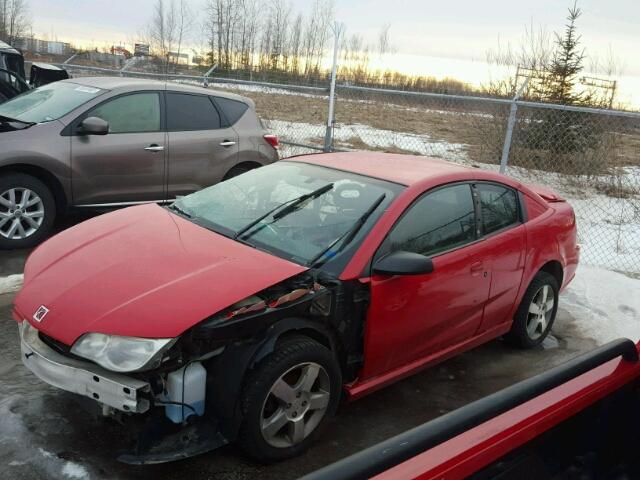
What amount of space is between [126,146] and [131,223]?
2.78 metres

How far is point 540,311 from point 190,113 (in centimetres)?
Result: 436

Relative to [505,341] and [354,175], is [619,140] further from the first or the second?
[354,175]

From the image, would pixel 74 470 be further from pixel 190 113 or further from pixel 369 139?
pixel 369 139

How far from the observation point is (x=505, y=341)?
4727 millimetres

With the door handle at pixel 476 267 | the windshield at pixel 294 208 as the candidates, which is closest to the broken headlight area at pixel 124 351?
the windshield at pixel 294 208

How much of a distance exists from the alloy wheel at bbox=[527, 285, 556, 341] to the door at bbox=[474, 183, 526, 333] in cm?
35

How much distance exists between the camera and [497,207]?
13.7ft

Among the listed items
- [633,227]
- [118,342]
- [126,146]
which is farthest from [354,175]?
[633,227]

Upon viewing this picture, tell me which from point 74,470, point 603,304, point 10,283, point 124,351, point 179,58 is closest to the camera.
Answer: point 124,351

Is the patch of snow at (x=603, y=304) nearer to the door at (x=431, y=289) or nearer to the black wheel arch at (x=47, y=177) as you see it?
the door at (x=431, y=289)

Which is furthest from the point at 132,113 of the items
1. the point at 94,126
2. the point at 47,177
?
the point at 47,177

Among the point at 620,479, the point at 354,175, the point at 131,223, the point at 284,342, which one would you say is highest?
the point at 354,175

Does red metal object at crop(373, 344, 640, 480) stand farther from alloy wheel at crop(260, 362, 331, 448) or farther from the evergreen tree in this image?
the evergreen tree

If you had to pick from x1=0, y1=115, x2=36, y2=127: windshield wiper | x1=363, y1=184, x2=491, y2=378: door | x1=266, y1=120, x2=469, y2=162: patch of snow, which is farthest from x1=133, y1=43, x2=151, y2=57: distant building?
x1=363, y1=184, x2=491, y2=378: door
